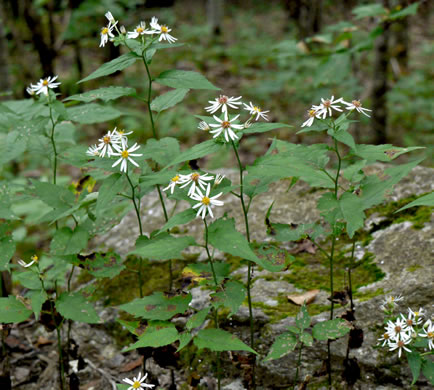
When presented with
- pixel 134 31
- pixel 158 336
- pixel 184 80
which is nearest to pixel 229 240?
pixel 158 336

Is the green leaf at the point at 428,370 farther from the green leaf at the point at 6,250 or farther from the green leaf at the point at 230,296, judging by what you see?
the green leaf at the point at 6,250

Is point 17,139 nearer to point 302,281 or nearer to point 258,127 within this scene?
point 258,127

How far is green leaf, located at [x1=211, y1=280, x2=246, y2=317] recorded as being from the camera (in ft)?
5.00

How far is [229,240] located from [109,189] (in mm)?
476

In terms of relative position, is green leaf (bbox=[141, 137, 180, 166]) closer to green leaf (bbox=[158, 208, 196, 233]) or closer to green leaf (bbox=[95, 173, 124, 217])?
green leaf (bbox=[95, 173, 124, 217])

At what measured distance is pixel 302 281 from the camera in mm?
2322

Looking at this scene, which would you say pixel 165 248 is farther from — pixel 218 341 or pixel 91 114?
pixel 91 114

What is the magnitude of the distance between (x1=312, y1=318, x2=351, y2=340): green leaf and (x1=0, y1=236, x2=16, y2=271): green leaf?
118cm

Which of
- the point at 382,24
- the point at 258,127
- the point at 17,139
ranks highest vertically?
the point at 382,24

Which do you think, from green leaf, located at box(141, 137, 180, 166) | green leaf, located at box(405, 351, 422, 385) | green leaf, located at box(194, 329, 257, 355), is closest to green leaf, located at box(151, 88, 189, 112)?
green leaf, located at box(141, 137, 180, 166)

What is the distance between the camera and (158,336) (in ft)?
5.14

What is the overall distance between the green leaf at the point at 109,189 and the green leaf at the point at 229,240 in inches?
14.0

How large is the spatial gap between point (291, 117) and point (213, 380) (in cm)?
630

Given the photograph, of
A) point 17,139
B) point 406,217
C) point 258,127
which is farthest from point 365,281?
point 17,139
